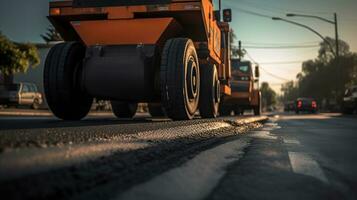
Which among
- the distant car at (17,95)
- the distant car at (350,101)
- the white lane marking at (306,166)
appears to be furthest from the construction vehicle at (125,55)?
the distant car at (17,95)

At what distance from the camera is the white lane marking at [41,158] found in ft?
2.82

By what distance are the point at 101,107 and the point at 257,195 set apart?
99.8 feet

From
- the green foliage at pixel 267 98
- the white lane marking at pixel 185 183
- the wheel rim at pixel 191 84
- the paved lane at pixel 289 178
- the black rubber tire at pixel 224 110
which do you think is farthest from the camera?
the green foliage at pixel 267 98

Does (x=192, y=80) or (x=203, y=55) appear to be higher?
(x=203, y=55)

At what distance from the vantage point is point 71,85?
5.37 m

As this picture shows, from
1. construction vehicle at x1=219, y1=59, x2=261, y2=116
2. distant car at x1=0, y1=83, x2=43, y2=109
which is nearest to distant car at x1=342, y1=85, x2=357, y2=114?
construction vehicle at x1=219, y1=59, x2=261, y2=116

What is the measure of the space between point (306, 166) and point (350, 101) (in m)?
23.2

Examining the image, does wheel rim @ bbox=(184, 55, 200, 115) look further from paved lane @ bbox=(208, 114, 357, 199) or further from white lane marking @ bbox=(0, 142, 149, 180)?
white lane marking @ bbox=(0, 142, 149, 180)

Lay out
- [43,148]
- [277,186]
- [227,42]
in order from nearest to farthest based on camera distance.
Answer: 1. [43,148]
2. [277,186]
3. [227,42]

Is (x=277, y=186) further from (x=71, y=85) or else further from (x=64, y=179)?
(x=71, y=85)

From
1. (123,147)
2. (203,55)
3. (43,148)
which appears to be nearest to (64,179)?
(43,148)

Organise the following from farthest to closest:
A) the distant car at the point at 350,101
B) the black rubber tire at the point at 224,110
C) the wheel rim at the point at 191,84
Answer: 1. the distant car at the point at 350,101
2. the black rubber tire at the point at 224,110
3. the wheel rim at the point at 191,84

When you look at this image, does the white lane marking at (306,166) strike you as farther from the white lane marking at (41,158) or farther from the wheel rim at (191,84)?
the wheel rim at (191,84)

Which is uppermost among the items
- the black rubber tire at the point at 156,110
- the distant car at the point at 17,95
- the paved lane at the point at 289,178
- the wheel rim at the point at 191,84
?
the distant car at the point at 17,95
